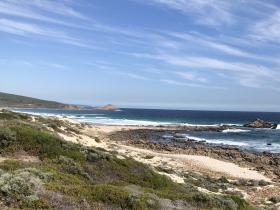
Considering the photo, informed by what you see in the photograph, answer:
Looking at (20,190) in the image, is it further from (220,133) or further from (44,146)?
(220,133)

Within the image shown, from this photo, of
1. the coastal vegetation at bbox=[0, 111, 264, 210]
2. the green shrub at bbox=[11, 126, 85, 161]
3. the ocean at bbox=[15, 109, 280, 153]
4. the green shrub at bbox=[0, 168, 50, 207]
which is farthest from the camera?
the ocean at bbox=[15, 109, 280, 153]

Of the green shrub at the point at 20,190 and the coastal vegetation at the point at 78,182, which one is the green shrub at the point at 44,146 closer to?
the coastal vegetation at the point at 78,182

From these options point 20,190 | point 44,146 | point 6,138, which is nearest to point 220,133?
point 44,146

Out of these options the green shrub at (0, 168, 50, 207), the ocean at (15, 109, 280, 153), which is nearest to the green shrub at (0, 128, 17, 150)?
the green shrub at (0, 168, 50, 207)

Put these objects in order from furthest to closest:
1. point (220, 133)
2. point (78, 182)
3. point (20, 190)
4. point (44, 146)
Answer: point (220, 133) < point (44, 146) < point (78, 182) < point (20, 190)

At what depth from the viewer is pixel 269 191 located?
2194 centimetres

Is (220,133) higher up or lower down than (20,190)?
lower down

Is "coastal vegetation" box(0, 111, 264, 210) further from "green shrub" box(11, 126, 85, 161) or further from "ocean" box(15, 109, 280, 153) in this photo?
"ocean" box(15, 109, 280, 153)

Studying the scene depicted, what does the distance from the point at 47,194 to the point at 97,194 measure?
1.31 meters

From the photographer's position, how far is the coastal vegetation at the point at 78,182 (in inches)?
420

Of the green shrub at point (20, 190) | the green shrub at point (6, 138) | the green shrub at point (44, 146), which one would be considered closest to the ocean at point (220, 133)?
the green shrub at point (44, 146)

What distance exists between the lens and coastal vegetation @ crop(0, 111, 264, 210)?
35.0 feet

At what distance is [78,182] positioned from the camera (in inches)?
519

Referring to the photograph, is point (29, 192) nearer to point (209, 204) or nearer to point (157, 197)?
point (157, 197)
